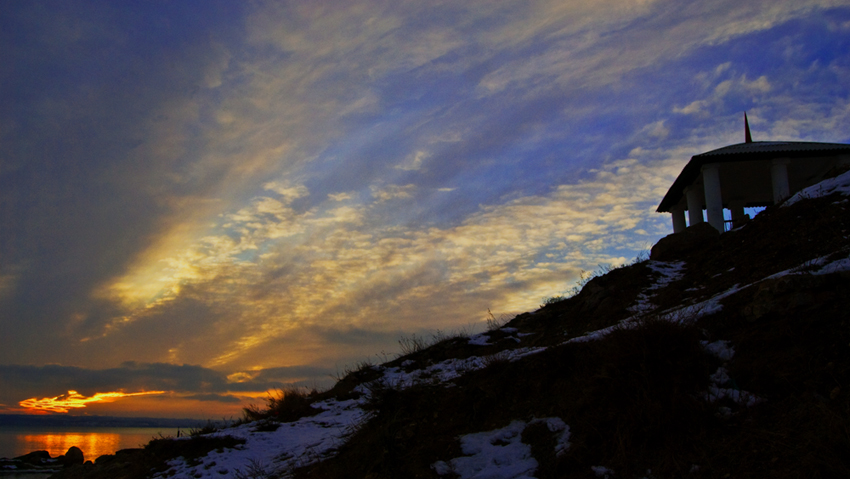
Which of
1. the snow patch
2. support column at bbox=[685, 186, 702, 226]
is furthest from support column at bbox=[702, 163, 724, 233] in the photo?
the snow patch

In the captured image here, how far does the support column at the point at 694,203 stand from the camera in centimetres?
2239

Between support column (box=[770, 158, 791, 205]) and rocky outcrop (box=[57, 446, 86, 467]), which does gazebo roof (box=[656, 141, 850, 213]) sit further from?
rocky outcrop (box=[57, 446, 86, 467])

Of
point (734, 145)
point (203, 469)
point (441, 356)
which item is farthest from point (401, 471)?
point (734, 145)

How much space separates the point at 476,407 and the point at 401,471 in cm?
150

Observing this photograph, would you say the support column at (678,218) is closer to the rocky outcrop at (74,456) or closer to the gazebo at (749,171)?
the gazebo at (749,171)

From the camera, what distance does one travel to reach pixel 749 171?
21875mm

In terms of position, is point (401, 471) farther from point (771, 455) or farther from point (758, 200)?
point (758, 200)

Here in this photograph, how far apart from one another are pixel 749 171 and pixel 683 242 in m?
6.84

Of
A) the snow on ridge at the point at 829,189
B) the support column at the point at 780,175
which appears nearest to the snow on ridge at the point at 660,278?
the snow on ridge at the point at 829,189

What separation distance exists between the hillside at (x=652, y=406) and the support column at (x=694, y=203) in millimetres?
11607

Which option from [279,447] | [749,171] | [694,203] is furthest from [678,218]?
[279,447]

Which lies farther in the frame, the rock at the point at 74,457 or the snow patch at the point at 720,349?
the rock at the point at 74,457

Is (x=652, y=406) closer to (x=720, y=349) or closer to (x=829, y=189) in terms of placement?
(x=720, y=349)

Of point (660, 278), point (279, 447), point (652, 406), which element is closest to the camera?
point (652, 406)
